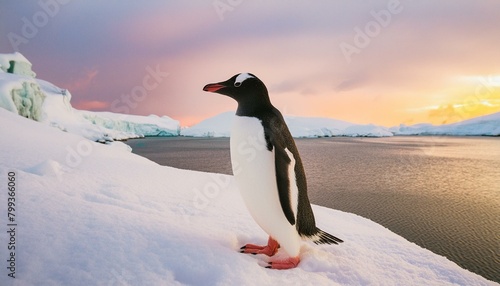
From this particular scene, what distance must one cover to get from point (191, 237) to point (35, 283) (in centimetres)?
94

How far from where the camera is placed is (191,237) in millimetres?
Result: 2029

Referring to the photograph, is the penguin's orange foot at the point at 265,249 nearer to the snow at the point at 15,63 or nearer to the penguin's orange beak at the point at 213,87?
the penguin's orange beak at the point at 213,87

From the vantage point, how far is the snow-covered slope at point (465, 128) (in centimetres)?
8591

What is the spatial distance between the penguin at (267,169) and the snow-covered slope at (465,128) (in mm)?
109809

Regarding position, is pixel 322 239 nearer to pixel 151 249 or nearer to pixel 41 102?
pixel 151 249

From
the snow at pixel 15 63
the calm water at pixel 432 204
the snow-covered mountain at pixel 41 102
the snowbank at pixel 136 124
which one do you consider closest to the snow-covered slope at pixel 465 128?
the calm water at pixel 432 204

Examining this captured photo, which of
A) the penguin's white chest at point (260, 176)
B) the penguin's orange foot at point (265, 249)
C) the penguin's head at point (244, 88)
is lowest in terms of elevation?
the penguin's orange foot at point (265, 249)

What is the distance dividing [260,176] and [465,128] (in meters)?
122

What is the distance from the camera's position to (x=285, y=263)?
6.43 ft

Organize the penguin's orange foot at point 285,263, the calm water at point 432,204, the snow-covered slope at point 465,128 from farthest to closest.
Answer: the snow-covered slope at point 465,128
the calm water at point 432,204
the penguin's orange foot at point 285,263

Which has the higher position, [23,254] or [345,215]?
[23,254]

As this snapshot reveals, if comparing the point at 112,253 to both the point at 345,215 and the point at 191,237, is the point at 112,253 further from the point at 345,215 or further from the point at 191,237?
the point at 345,215

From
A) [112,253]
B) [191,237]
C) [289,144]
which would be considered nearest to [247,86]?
[289,144]

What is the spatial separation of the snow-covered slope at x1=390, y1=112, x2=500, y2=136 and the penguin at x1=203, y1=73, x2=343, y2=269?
110 m
